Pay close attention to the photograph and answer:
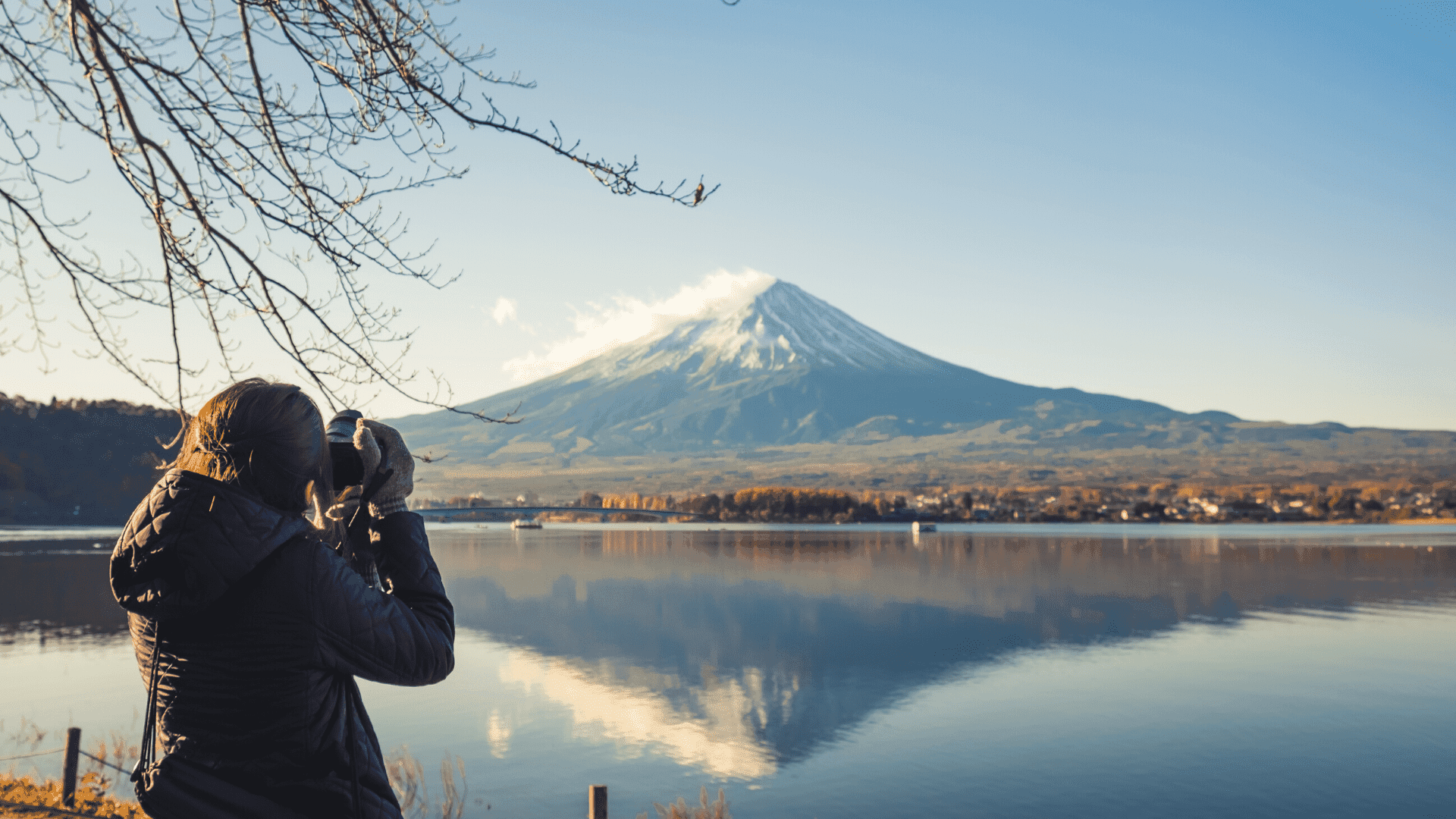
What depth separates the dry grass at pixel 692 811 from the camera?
9977 mm

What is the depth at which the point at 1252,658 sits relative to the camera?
68.6ft

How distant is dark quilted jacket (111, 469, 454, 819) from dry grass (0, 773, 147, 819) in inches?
246

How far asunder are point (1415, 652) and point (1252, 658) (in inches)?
147

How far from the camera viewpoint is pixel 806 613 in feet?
97.2

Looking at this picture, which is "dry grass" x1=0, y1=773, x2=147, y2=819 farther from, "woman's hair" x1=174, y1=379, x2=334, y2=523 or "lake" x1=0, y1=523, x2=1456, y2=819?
"woman's hair" x1=174, y1=379, x2=334, y2=523

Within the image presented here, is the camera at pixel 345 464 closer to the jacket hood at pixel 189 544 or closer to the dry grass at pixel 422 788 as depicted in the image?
the jacket hood at pixel 189 544

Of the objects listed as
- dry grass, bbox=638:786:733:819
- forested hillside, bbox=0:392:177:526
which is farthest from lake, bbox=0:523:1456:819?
forested hillside, bbox=0:392:177:526

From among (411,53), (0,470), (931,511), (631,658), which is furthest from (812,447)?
(411,53)

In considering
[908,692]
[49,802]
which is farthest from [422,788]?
[908,692]

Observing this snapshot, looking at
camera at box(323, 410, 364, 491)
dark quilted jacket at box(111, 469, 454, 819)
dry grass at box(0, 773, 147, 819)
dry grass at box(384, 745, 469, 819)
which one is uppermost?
camera at box(323, 410, 364, 491)

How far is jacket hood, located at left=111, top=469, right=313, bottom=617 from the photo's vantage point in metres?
1.60

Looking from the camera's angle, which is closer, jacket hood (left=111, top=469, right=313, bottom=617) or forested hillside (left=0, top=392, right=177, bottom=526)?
jacket hood (left=111, top=469, right=313, bottom=617)

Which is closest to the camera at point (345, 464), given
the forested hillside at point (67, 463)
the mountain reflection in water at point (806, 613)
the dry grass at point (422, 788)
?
the dry grass at point (422, 788)

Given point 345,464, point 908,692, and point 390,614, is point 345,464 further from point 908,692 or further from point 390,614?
point 908,692
